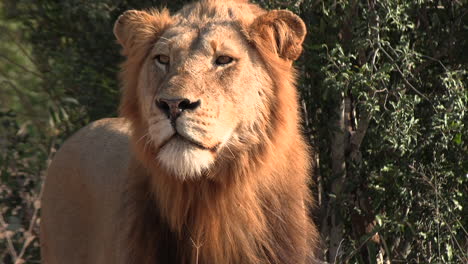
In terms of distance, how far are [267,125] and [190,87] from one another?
47cm

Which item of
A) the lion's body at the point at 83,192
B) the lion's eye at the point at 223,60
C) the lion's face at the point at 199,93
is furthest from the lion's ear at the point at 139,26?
the lion's body at the point at 83,192

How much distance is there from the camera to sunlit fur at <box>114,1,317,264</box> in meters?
3.82

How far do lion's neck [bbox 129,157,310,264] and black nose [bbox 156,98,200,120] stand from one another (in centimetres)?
36

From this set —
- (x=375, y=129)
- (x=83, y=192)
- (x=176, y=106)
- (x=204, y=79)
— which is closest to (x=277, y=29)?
(x=204, y=79)

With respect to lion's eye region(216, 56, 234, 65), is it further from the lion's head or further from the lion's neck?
the lion's neck

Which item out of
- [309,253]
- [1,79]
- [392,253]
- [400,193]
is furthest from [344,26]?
[1,79]

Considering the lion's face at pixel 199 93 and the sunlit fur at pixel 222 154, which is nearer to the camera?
the lion's face at pixel 199 93

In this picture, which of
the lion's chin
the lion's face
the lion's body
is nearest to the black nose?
the lion's face

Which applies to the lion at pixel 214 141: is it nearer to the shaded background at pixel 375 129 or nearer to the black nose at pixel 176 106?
the black nose at pixel 176 106

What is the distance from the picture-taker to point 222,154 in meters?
3.90

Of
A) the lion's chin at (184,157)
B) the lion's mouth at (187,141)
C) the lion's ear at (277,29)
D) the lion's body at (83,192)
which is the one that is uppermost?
the lion's ear at (277,29)

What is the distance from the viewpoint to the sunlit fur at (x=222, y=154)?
12.5 feet

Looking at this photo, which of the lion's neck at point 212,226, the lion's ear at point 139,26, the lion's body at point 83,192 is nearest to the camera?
the lion's neck at point 212,226

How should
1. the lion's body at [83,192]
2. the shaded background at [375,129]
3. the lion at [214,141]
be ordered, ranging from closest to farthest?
the lion at [214,141], the lion's body at [83,192], the shaded background at [375,129]
